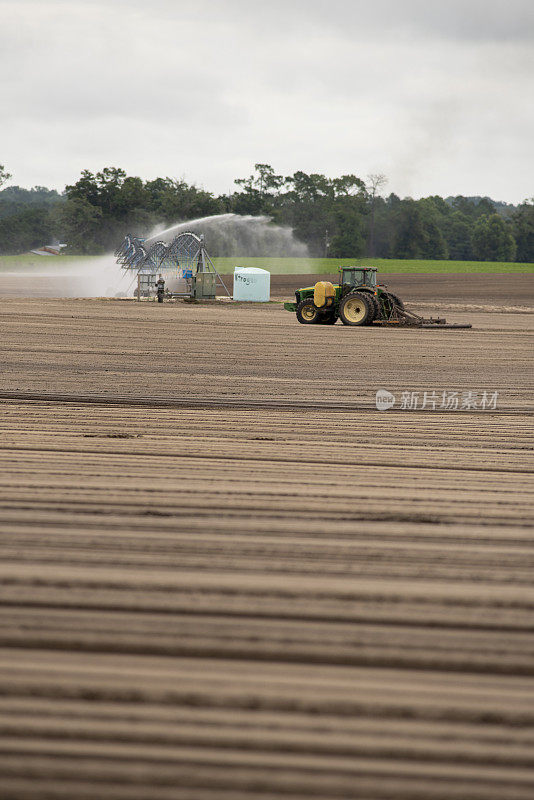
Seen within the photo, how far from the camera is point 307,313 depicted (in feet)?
68.3

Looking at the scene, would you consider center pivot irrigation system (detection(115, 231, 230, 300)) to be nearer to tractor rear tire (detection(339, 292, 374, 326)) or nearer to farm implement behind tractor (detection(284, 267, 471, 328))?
farm implement behind tractor (detection(284, 267, 471, 328))

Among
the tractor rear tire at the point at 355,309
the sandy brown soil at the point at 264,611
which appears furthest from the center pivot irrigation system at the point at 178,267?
the sandy brown soil at the point at 264,611

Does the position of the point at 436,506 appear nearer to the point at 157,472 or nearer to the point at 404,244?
the point at 157,472

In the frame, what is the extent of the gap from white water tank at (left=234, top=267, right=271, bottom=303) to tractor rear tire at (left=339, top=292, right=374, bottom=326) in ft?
42.0

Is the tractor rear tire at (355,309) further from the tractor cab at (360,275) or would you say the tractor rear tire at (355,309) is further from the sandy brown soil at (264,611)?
the sandy brown soil at (264,611)

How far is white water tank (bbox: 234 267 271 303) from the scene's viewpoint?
108ft

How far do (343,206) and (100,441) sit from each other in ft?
321

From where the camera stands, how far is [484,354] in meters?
13.7

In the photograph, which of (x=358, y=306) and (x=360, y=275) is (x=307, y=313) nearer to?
(x=358, y=306)

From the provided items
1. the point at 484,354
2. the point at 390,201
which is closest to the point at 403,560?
the point at 484,354

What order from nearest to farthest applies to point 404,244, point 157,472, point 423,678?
point 423,678 < point 157,472 < point 404,244

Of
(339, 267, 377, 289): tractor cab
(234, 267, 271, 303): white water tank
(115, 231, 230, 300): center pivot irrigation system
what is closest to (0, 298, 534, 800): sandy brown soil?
(339, 267, 377, 289): tractor cab

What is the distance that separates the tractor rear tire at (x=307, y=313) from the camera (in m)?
20.7

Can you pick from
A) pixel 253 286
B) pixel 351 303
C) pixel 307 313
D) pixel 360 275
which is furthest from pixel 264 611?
pixel 253 286
